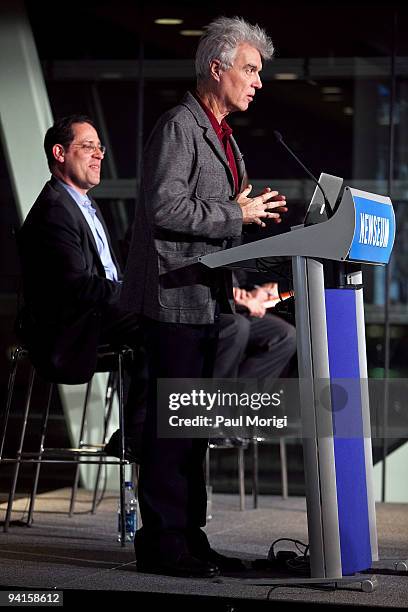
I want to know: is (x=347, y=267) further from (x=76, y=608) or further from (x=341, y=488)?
(x=76, y=608)

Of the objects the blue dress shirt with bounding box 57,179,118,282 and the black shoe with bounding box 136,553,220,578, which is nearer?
the black shoe with bounding box 136,553,220,578

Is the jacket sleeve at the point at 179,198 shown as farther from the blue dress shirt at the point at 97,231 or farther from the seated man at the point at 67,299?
the blue dress shirt at the point at 97,231

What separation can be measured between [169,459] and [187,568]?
0.33 meters

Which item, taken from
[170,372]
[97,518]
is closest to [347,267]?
[170,372]

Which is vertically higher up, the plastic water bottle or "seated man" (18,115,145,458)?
"seated man" (18,115,145,458)

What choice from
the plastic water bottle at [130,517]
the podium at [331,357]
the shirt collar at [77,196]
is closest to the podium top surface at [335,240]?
the podium at [331,357]

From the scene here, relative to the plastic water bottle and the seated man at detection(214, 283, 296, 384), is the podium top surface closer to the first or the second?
the plastic water bottle

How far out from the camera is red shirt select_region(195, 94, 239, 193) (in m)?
3.55

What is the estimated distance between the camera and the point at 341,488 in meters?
3.19

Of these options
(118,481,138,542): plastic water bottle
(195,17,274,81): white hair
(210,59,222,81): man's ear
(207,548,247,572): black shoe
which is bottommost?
(207,548,247,572): black shoe

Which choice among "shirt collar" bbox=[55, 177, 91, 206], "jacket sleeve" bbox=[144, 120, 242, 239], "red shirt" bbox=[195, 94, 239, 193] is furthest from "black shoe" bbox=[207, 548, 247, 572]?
"shirt collar" bbox=[55, 177, 91, 206]

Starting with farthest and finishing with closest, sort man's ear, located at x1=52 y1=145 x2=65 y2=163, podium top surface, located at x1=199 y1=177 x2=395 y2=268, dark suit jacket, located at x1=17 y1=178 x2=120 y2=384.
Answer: man's ear, located at x1=52 y1=145 x2=65 y2=163
dark suit jacket, located at x1=17 y1=178 x2=120 y2=384
podium top surface, located at x1=199 y1=177 x2=395 y2=268

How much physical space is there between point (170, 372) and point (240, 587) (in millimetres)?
665

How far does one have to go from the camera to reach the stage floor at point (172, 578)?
312cm
